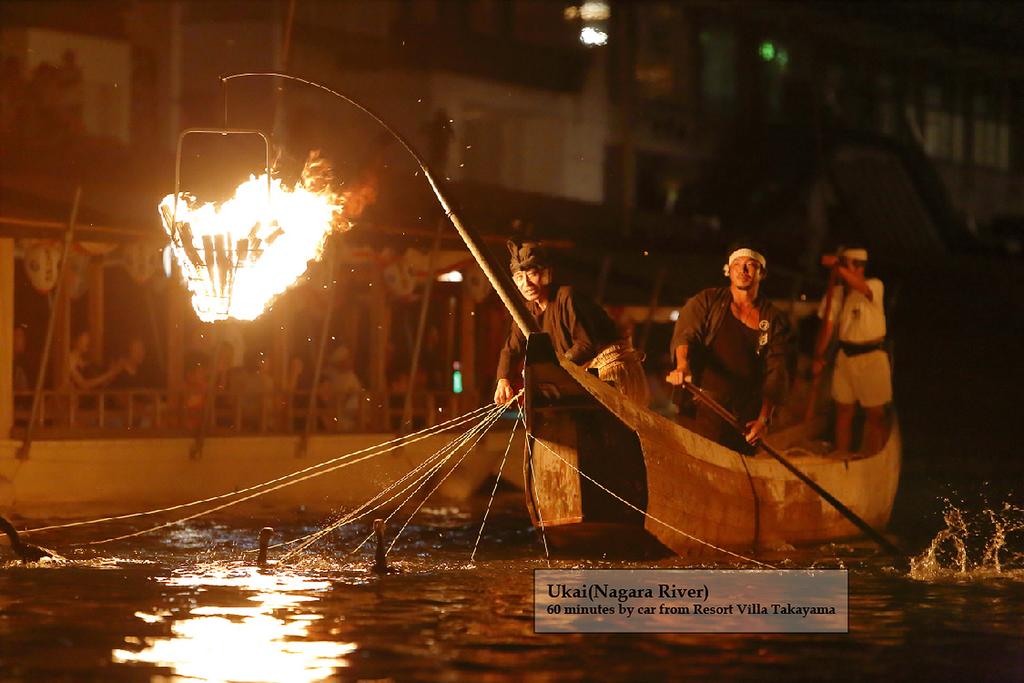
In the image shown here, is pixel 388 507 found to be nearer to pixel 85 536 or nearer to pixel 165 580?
pixel 85 536

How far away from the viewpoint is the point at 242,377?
19938 mm

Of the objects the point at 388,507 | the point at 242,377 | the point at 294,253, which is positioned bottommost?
the point at 388,507

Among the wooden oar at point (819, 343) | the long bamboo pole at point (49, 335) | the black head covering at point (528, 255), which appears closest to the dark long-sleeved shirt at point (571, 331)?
Answer: the black head covering at point (528, 255)

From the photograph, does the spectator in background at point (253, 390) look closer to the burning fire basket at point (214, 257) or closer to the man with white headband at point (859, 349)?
the man with white headband at point (859, 349)

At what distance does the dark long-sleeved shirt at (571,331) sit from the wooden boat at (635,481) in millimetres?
458

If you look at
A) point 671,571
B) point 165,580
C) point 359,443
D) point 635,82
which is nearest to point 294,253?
point 165,580

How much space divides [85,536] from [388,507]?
176 inches

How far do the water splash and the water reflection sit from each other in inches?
181

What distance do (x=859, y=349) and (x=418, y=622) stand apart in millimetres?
7848

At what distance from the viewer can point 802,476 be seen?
13164mm

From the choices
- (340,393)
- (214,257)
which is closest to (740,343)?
(214,257)

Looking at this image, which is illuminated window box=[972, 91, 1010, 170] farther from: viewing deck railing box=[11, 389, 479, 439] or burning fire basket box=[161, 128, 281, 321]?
burning fire basket box=[161, 128, 281, 321]

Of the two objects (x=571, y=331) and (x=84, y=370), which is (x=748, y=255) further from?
(x=84, y=370)

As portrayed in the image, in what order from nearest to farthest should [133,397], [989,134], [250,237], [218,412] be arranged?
1. [250,237]
2. [218,412]
3. [133,397]
4. [989,134]
